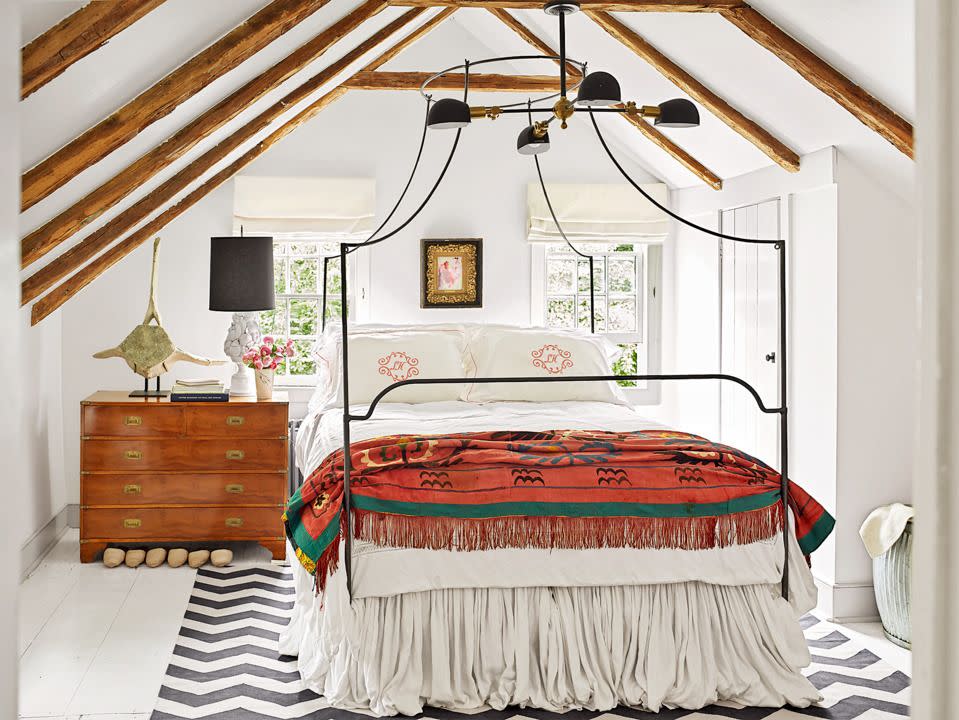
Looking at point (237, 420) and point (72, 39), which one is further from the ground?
point (72, 39)

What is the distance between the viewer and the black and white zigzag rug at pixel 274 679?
2.81m

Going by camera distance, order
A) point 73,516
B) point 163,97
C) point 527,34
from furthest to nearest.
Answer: point 73,516, point 527,34, point 163,97

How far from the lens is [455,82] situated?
516 cm

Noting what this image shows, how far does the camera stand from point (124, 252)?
469cm

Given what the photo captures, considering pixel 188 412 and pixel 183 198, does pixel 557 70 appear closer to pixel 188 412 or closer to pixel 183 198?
pixel 183 198

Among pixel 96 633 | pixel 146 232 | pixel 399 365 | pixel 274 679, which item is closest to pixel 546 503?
pixel 274 679

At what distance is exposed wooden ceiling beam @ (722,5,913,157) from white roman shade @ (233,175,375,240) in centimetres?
255

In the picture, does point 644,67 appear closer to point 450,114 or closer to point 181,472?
point 450,114

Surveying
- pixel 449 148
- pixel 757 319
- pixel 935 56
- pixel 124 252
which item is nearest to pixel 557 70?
pixel 449 148

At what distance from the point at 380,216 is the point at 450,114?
2510mm

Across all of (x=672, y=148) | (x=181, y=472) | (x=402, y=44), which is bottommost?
(x=181, y=472)

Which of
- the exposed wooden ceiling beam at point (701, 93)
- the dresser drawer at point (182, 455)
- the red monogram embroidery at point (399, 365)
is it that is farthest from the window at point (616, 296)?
the dresser drawer at point (182, 455)

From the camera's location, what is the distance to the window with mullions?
5.52 metres

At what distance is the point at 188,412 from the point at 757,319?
2.83 meters
